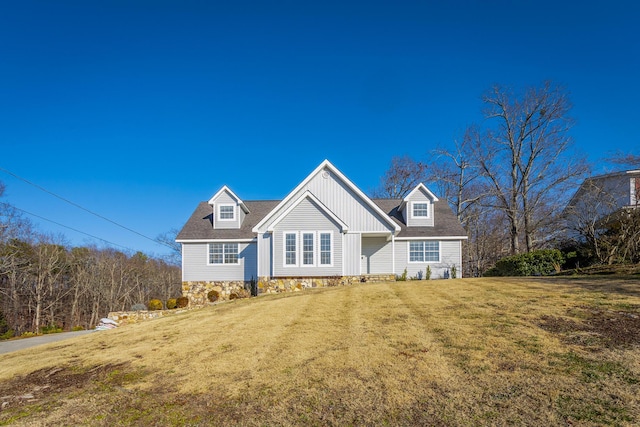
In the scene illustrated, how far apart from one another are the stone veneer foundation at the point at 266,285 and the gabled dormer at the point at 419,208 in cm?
390

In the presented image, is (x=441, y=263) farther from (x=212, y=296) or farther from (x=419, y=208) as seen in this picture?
(x=212, y=296)

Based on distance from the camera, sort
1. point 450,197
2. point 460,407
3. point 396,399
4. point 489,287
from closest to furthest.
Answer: point 460,407
point 396,399
point 489,287
point 450,197

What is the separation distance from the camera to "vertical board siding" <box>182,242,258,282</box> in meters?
21.8

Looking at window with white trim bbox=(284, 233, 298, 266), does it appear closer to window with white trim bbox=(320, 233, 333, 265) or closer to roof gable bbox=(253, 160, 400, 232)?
window with white trim bbox=(320, 233, 333, 265)

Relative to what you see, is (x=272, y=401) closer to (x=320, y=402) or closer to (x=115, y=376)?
(x=320, y=402)

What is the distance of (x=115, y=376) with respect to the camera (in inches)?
261

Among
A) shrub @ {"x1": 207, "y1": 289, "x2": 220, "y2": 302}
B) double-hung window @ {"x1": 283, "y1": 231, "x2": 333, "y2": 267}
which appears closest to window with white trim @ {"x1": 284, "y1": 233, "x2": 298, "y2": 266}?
double-hung window @ {"x1": 283, "y1": 231, "x2": 333, "y2": 267}

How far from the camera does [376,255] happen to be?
835 inches

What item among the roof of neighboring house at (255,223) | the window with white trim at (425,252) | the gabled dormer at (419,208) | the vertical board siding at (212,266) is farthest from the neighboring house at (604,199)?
the vertical board siding at (212,266)

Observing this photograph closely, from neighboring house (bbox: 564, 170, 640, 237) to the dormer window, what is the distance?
58.3ft

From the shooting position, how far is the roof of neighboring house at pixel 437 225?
21109 millimetres

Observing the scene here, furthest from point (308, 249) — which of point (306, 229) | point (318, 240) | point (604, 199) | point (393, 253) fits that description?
point (604, 199)

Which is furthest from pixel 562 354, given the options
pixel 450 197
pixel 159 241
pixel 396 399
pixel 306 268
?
pixel 159 241

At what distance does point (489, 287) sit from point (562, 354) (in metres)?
6.47
